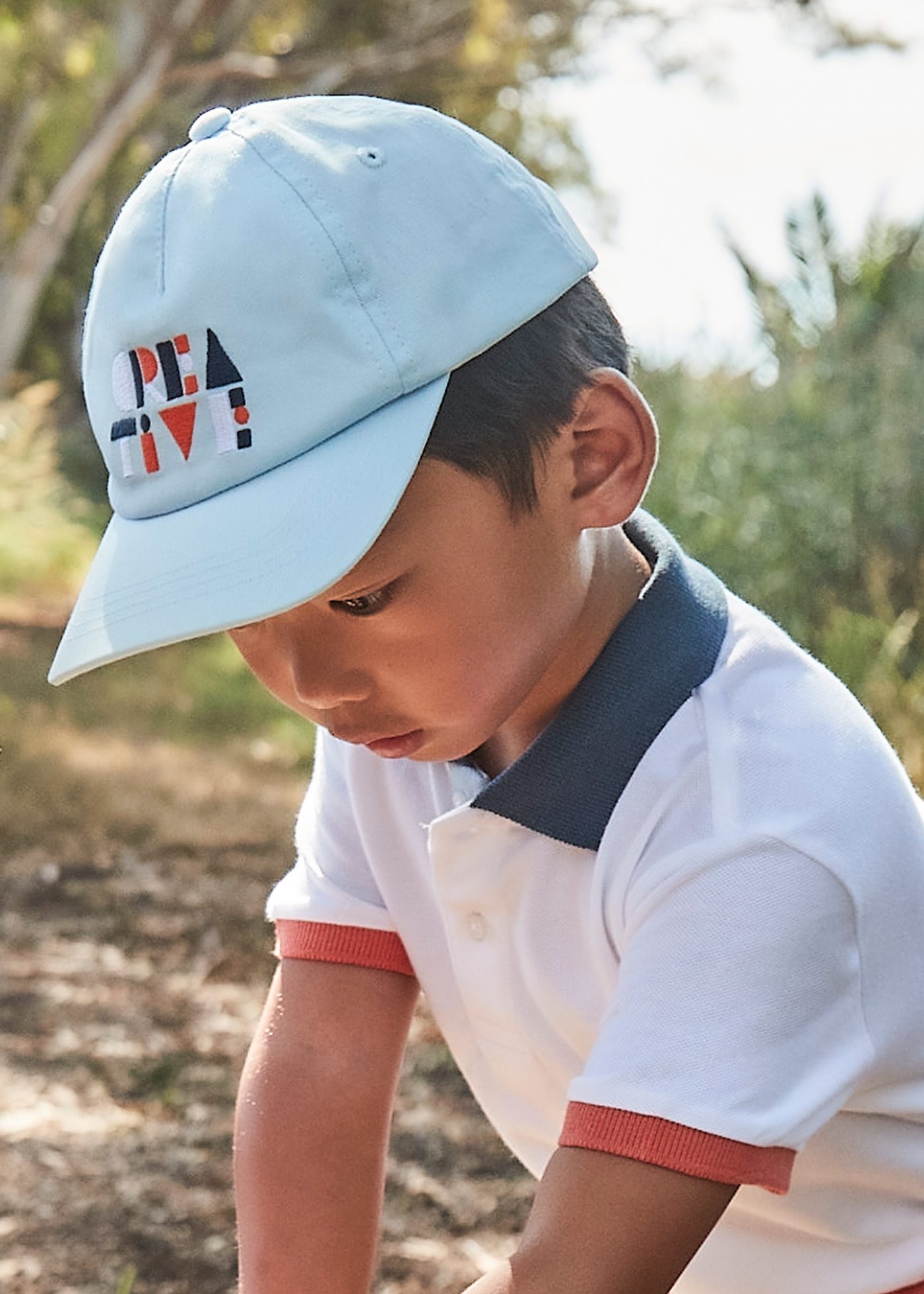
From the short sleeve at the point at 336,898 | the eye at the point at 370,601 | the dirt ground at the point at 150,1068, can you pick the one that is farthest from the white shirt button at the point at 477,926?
the dirt ground at the point at 150,1068

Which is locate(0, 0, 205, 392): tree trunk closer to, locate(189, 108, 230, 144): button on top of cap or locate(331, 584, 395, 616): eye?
locate(189, 108, 230, 144): button on top of cap

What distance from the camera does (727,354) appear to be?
22.2 feet

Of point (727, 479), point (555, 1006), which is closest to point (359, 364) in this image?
point (555, 1006)

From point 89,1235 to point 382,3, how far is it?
34.5 feet

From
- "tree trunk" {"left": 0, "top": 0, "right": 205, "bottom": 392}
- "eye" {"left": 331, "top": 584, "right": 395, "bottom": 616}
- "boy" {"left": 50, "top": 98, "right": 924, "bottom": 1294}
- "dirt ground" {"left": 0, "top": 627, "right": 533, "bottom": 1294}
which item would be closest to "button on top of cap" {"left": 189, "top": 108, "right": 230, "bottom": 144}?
"boy" {"left": 50, "top": 98, "right": 924, "bottom": 1294}

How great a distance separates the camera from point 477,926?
4.90 feet

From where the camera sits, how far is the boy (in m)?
1.21

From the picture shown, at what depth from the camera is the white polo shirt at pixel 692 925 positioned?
1206 mm

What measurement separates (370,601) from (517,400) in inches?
8.0

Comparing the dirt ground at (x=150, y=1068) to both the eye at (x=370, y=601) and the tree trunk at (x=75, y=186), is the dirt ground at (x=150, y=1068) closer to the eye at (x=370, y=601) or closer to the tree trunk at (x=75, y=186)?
the eye at (x=370, y=601)

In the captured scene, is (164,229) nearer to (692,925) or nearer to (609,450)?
(609,450)

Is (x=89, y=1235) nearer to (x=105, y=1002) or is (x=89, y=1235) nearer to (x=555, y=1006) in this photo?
(x=105, y=1002)

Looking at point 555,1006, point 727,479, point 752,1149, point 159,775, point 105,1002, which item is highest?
point 752,1149

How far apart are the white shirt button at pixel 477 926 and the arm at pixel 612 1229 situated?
0.93 ft
